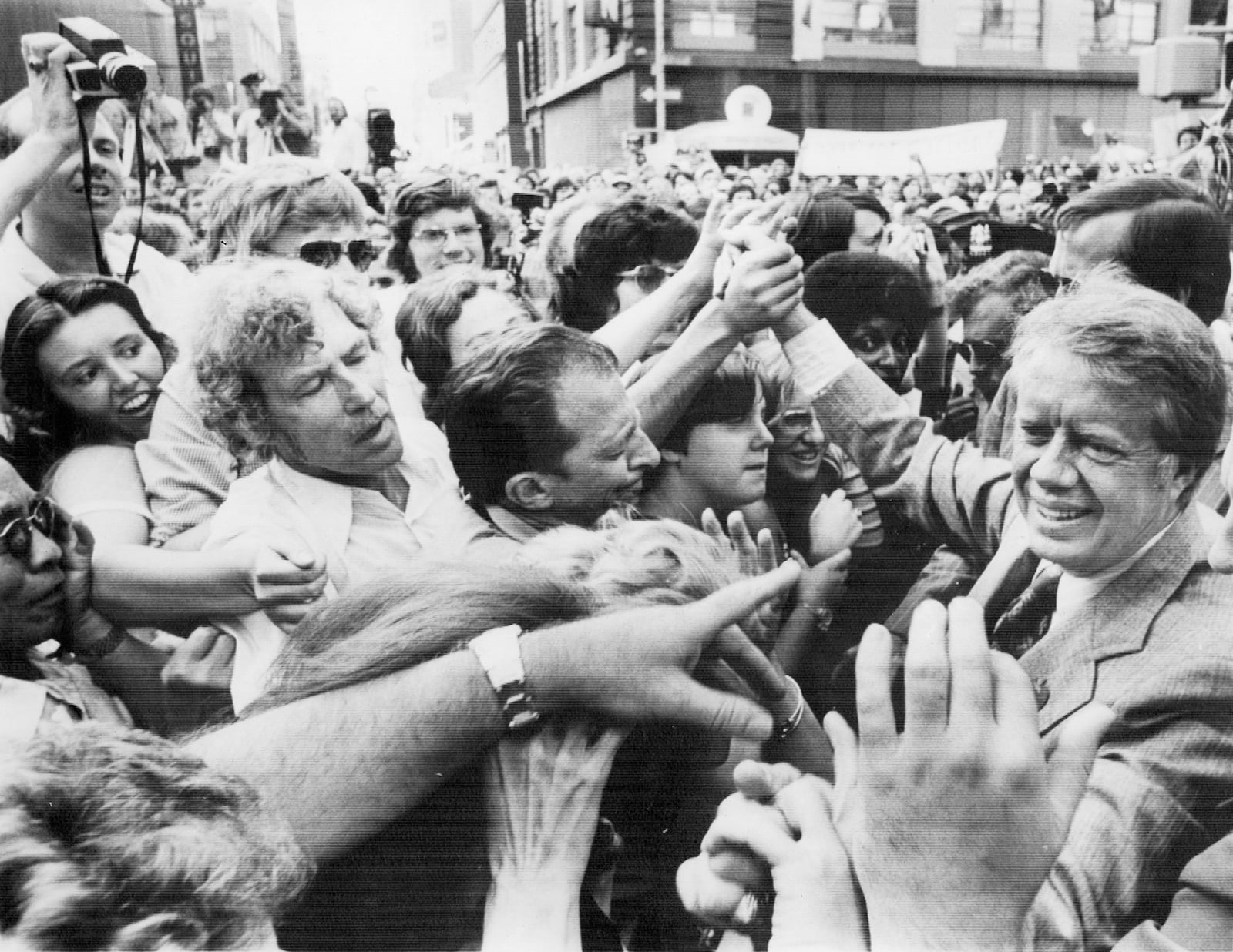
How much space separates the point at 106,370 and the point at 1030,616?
1392mm

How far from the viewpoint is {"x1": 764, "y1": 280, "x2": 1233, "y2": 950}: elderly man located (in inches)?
35.5

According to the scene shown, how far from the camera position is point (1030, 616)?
124cm

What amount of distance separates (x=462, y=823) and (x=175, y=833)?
1.00ft

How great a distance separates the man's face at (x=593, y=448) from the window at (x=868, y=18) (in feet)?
6.68

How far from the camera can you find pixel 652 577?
0.96 m

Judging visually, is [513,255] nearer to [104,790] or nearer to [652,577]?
[652,577]

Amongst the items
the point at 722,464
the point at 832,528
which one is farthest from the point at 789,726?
the point at 832,528

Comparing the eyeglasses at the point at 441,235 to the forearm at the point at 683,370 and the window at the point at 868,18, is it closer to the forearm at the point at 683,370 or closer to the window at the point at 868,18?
the forearm at the point at 683,370

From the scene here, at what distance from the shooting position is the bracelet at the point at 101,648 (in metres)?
1.30

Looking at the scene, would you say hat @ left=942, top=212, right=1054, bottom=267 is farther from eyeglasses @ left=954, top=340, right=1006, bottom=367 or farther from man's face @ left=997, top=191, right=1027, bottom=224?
man's face @ left=997, top=191, right=1027, bottom=224

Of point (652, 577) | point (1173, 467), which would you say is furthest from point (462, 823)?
point (1173, 467)

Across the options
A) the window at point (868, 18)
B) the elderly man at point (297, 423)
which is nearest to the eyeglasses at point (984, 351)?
the window at point (868, 18)

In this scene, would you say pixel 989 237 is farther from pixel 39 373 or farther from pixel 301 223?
pixel 39 373

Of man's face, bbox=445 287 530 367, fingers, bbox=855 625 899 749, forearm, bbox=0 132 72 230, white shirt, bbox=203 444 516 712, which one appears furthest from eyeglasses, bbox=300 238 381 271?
fingers, bbox=855 625 899 749
